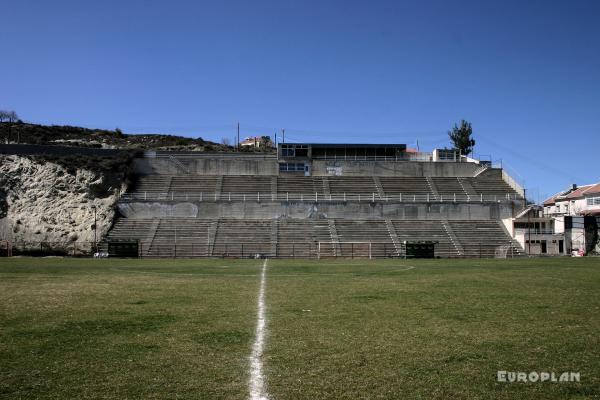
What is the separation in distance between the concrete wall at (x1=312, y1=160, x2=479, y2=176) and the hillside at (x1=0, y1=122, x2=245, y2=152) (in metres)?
26.1

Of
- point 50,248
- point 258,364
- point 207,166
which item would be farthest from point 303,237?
point 258,364

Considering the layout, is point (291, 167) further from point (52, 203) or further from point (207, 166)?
point (52, 203)

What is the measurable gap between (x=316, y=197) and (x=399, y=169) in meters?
14.3

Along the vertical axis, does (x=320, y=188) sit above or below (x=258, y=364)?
above

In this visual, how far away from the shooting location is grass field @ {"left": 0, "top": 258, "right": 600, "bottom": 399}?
6.31 m

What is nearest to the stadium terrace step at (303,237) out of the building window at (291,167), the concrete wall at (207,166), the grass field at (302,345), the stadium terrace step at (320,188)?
the stadium terrace step at (320,188)

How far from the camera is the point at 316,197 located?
63.4 metres

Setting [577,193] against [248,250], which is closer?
[248,250]

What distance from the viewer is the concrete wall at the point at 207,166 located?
68562mm

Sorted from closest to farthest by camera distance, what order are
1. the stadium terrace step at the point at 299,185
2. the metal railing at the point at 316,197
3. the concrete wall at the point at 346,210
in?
1. the concrete wall at the point at 346,210
2. the metal railing at the point at 316,197
3. the stadium terrace step at the point at 299,185

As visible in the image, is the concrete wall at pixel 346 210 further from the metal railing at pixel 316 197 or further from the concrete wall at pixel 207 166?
the concrete wall at pixel 207 166

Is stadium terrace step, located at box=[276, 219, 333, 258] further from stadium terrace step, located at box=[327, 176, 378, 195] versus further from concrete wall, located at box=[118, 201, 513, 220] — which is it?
stadium terrace step, located at box=[327, 176, 378, 195]

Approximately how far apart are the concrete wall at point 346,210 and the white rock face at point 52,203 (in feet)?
30.3

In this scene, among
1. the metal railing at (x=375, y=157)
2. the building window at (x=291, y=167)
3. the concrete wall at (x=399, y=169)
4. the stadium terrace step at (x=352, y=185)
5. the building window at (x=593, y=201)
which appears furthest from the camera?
the metal railing at (x=375, y=157)
